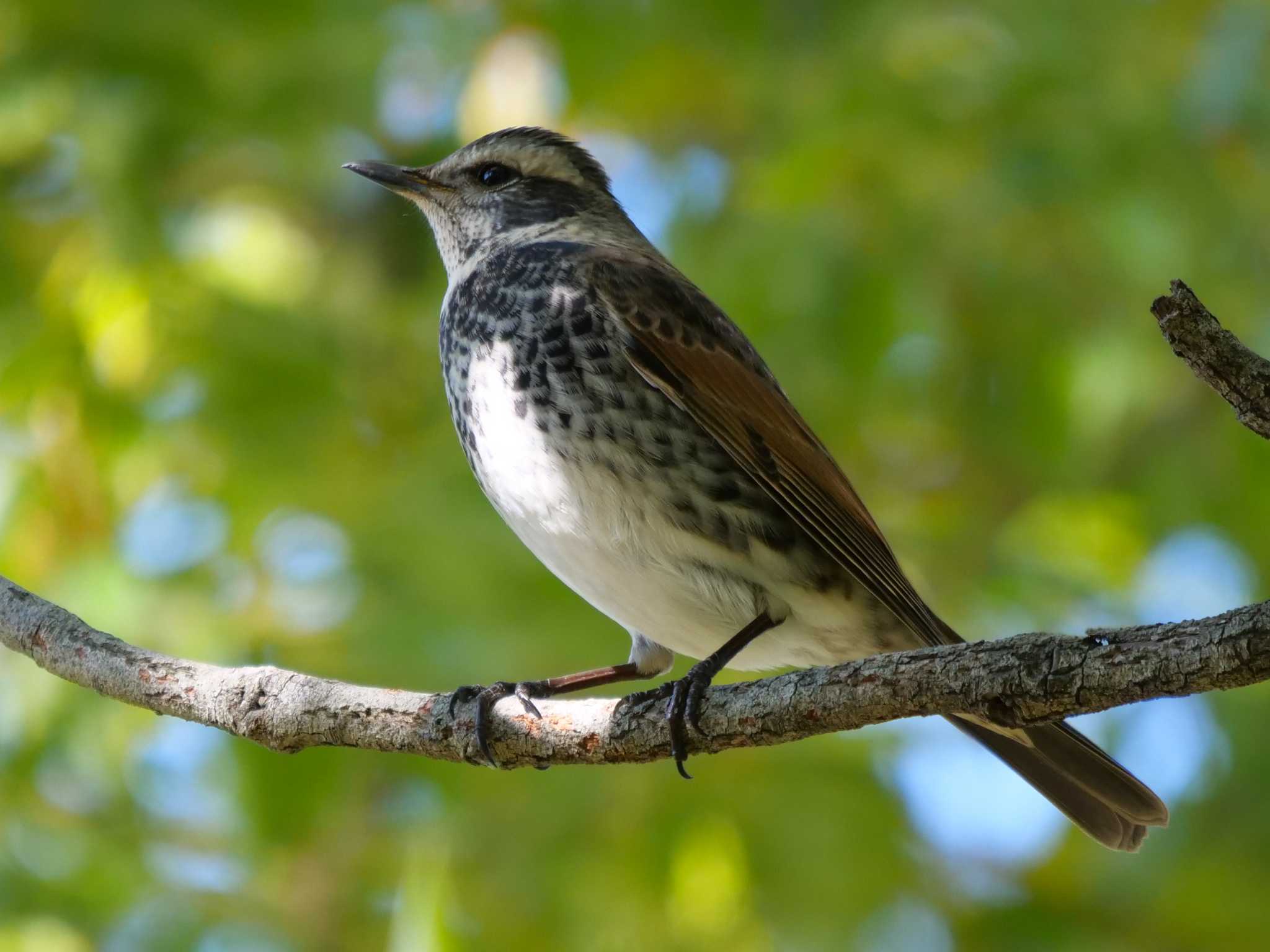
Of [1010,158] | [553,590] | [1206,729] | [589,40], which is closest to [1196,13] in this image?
[1010,158]

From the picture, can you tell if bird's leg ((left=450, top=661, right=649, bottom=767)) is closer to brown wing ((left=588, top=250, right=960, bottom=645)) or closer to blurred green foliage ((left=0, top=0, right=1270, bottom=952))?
blurred green foliage ((left=0, top=0, right=1270, bottom=952))

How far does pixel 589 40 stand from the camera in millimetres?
5469

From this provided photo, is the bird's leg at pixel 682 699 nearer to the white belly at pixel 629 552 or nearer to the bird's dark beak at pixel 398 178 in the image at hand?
the white belly at pixel 629 552

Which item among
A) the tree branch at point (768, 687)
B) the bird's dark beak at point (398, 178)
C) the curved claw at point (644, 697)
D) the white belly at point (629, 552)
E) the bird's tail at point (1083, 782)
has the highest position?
the bird's dark beak at point (398, 178)

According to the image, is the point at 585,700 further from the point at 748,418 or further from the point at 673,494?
the point at 748,418

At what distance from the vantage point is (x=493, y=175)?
5051 millimetres

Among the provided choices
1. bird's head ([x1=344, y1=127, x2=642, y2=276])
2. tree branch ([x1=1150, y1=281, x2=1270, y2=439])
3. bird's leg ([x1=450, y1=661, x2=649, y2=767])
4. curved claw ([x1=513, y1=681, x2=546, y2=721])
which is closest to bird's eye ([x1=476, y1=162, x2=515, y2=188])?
bird's head ([x1=344, y1=127, x2=642, y2=276])

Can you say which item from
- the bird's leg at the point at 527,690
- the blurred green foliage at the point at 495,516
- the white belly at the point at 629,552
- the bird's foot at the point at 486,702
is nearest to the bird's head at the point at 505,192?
the blurred green foliage at the point at 495,516

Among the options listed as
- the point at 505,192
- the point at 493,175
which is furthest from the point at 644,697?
the point at 493,175

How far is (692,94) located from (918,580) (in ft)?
8.23

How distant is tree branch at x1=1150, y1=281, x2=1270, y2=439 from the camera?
208 cm

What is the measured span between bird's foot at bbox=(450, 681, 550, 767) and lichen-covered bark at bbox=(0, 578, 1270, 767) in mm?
20

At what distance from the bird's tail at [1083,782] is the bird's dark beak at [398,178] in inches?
104

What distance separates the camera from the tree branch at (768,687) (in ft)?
6.89
